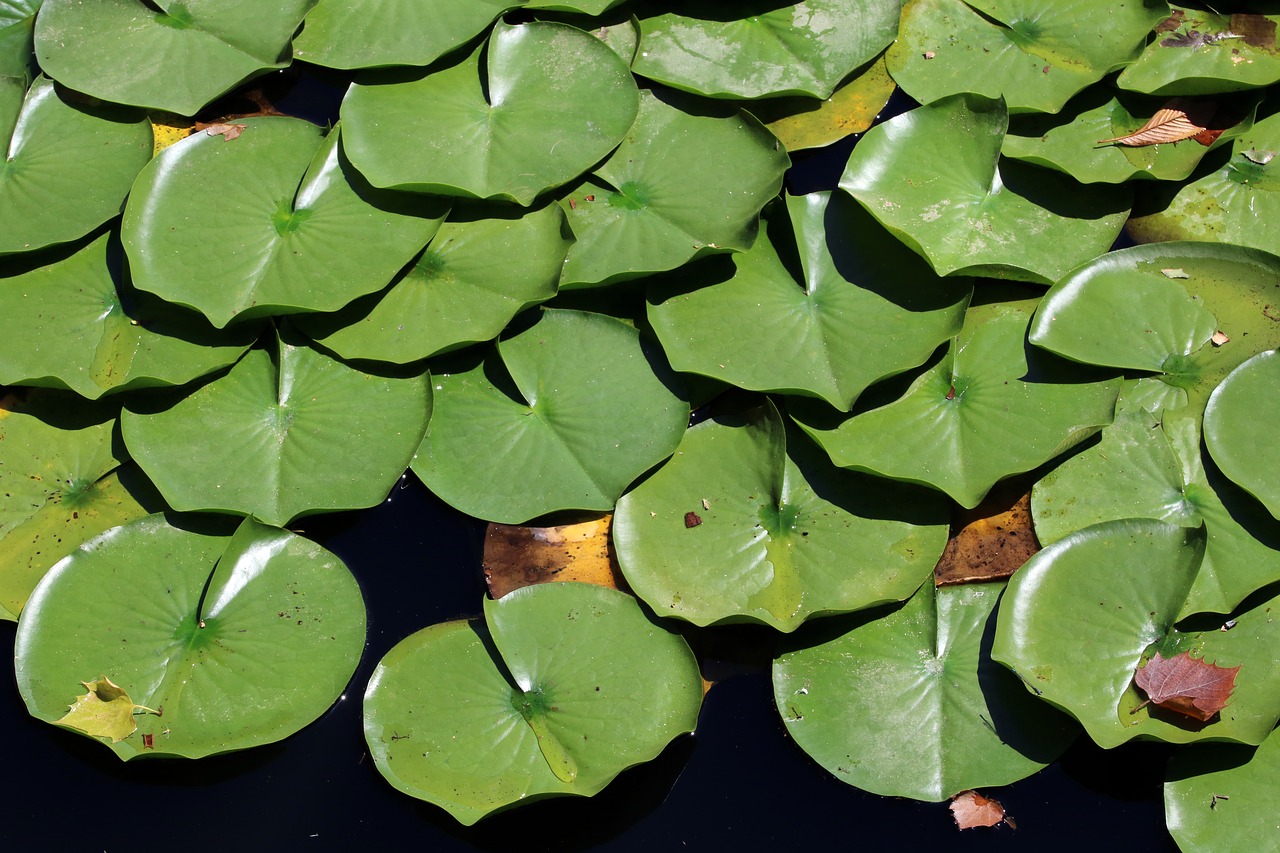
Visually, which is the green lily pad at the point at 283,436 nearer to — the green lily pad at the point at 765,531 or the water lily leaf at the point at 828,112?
the green lily pad at the point at 765,531

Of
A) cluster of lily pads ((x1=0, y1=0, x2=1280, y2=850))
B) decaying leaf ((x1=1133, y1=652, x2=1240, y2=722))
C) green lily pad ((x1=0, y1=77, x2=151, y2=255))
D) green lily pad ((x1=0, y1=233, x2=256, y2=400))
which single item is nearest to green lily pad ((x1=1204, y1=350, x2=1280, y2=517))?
cluster of lily pads ((x1=0, y1=0, x2=1280, y2=850))

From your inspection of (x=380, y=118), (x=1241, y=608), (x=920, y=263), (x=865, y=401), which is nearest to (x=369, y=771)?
(x=865, y=401)

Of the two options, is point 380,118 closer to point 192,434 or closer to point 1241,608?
point 192,434

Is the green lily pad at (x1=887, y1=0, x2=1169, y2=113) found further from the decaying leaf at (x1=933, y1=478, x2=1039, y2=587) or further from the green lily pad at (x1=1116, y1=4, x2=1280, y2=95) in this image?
the decaying leaf at (x1=933, y1=478, x2=1039, y2=587)

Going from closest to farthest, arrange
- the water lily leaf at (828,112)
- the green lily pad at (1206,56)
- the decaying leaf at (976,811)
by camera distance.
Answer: the decaying leaf at (976,811), the green lily pad at (1206,56), the water lily leaf at (828,112)

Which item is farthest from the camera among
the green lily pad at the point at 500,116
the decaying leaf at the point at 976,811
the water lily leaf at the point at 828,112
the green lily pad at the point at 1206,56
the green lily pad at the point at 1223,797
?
the water lily leaf at the point at 828,112

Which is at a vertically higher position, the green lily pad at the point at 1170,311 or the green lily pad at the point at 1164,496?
the green lily pad at the point at 1170,311

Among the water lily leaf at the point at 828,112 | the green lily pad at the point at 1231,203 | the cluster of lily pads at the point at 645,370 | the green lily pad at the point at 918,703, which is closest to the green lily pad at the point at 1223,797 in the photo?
the cluster of lily pads at the point at 645,370
